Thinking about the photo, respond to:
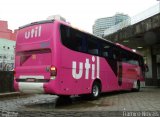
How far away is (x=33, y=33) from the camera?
485 inches

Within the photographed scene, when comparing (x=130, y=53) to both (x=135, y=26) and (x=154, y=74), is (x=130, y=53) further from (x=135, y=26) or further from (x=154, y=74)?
(x=154, y=74)

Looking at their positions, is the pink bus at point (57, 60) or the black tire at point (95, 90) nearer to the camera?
the pink bus at point (57, 60)

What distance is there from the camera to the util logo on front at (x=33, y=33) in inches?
477

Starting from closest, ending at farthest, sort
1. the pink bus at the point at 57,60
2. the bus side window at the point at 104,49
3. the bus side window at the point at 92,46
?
1. the pink bus at the point at 57,60
2. the bus side window at the point at 92,46
3. the bus side window at the point at 104,49

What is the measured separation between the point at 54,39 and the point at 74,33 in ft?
4.70

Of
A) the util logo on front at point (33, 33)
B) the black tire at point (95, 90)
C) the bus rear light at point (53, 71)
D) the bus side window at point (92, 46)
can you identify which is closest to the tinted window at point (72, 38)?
the bus side window at point (92, 46)

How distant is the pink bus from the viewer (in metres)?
11.4

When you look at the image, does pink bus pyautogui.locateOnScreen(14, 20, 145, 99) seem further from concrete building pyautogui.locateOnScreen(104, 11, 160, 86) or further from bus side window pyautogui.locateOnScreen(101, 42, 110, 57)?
concrete building pyautogui.locateOnScreen(104, 11, 160, 86)

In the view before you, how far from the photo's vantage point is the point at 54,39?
1140cm

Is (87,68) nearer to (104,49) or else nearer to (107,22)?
(104,49)

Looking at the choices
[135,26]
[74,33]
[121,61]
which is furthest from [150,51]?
[74,33]

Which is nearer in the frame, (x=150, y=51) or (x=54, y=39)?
(x=54, y=39)

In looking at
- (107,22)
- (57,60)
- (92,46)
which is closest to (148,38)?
(92,46)

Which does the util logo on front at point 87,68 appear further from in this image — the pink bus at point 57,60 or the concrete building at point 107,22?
the concrete building at point 107,22
